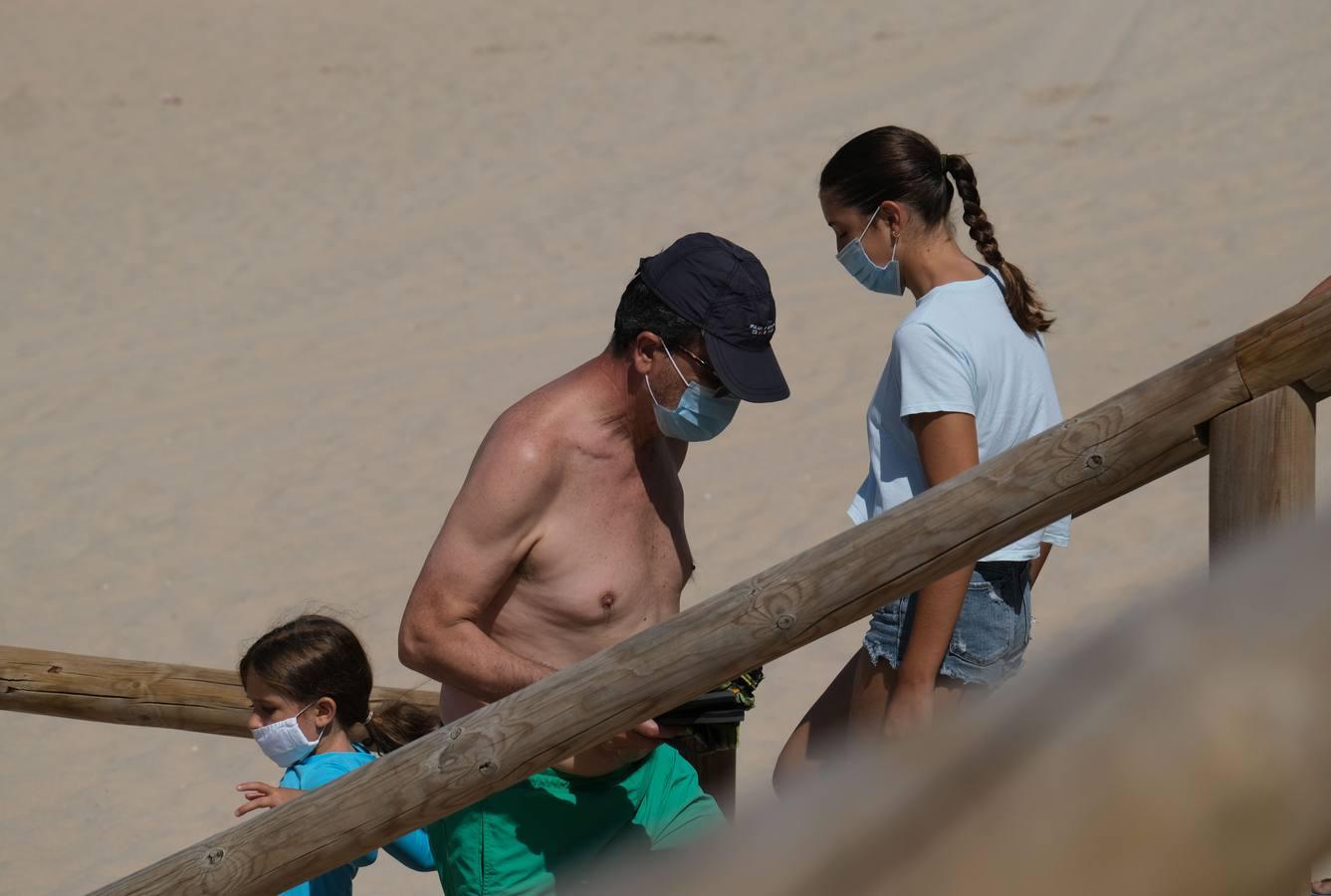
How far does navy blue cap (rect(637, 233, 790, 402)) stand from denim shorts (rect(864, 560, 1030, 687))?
0.49 meters

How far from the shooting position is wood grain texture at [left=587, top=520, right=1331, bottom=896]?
44cm

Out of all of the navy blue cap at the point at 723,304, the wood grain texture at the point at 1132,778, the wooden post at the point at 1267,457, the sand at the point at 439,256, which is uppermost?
the sand at the point at 439,256

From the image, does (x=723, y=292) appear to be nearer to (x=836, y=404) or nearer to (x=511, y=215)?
(x=836, y=404)

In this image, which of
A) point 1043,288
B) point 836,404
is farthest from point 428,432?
point 1043,288

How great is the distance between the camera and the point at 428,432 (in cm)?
995

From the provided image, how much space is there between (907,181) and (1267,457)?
110 cm

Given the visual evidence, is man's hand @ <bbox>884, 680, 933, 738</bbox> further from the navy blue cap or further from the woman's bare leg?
the navy blue cap

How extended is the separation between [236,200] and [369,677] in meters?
11.5

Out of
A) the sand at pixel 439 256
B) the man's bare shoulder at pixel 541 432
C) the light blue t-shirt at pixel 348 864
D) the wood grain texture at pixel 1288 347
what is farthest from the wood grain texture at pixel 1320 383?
the sand at pixel 439 256

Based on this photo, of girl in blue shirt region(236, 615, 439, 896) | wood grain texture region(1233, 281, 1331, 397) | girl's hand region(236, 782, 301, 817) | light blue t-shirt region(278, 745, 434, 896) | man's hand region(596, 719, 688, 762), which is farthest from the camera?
girl in blue shirt region(236, 615, 439, 896)

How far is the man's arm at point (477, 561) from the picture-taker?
2.66 metres

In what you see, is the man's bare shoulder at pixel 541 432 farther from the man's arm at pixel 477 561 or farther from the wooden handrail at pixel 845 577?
the wooden handrail at pixel 845 577

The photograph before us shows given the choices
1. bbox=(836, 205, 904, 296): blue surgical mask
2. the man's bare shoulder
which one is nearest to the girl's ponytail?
the man's bare shoulder

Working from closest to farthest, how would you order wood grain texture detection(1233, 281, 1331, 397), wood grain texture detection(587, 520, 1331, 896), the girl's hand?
wood grain texture detection(587, 520, 1331, 896)
wood grain texture detection(1233, 281, 1331, 397)
the girl's hand
